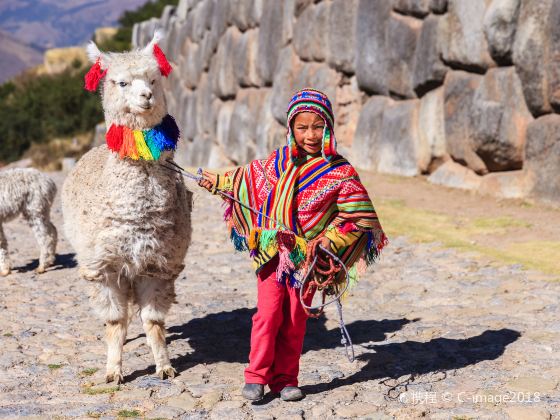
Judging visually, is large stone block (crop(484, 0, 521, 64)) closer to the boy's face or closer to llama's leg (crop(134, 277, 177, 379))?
the boy's face

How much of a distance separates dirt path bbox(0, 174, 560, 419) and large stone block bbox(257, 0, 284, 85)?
8895 mm

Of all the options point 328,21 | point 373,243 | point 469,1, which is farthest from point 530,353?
point 328,21

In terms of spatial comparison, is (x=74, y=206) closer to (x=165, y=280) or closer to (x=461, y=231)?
(x=165, y=280)

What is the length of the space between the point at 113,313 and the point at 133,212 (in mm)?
618

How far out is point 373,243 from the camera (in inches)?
152

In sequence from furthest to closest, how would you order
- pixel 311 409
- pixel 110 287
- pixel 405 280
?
pixel 405 280, pixel 110 287, pixel 311 409

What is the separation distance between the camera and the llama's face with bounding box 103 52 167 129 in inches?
154

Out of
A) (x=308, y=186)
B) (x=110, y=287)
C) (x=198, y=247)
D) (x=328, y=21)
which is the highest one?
(x=328, y=21)

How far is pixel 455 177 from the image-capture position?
10.1 meters

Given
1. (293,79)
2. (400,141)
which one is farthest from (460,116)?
(293,79)

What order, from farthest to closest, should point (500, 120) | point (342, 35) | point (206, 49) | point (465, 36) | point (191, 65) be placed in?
1. point (191, 65)
2. point (206, 49)
3. point (342, 35)
4. point (465, 36)
5. point (500, 120)

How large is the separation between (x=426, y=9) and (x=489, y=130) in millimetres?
2293

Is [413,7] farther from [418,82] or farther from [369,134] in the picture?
[369,134]

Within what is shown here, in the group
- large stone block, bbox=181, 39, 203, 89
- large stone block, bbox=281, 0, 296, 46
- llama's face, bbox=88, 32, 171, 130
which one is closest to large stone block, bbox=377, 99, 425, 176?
large stone block, bbox=281, 0, 296, 46
